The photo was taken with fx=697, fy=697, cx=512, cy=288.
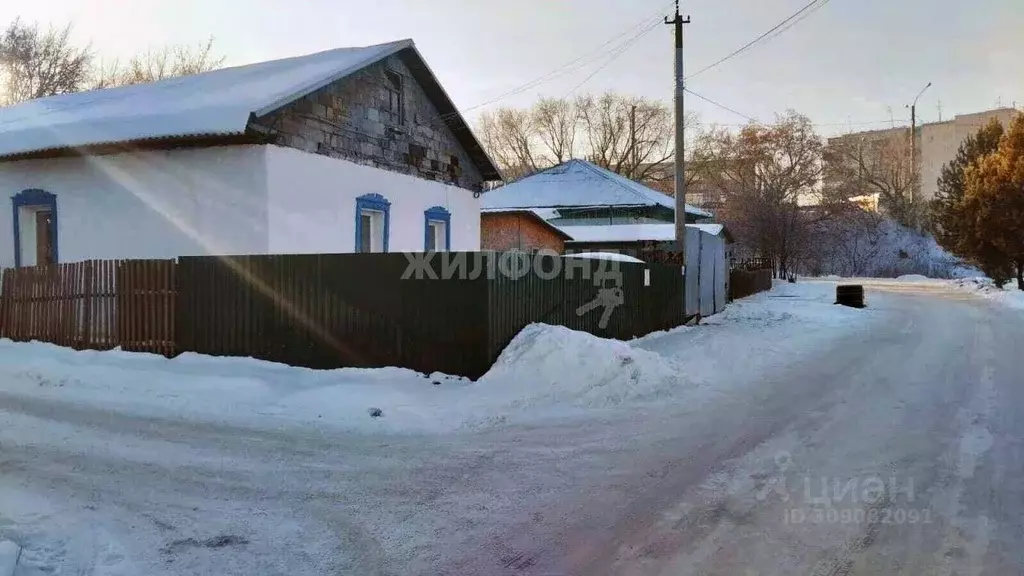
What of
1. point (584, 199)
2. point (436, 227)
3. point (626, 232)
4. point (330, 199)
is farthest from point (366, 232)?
point (584, 199)

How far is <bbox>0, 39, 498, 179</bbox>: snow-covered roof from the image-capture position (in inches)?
460

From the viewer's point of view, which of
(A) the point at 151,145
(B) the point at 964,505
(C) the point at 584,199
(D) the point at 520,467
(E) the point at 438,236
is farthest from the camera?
(C) the point at 584,199

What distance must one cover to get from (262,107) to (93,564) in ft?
28.7

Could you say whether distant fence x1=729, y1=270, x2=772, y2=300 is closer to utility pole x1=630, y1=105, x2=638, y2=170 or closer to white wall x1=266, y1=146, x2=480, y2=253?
white wall x1=266, y1=146, x2=480, y2=253

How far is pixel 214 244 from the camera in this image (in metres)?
12.0

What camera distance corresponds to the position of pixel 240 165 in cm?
1181

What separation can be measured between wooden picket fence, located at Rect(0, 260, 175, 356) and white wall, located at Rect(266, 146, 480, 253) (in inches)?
83.5

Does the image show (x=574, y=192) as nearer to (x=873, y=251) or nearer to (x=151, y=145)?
(x=151, y=145)

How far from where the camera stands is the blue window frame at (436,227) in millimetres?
16297

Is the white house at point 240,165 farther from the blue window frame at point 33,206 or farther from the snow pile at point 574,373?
the snow pile at point 574,373

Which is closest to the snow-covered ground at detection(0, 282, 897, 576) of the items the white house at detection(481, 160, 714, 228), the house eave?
the house eave

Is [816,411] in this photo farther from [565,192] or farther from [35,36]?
[35,36]

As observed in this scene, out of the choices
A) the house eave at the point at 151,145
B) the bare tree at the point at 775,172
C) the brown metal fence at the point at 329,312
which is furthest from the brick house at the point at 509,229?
the bare tree at the point at 775,172

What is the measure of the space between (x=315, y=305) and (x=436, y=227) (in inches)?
316
